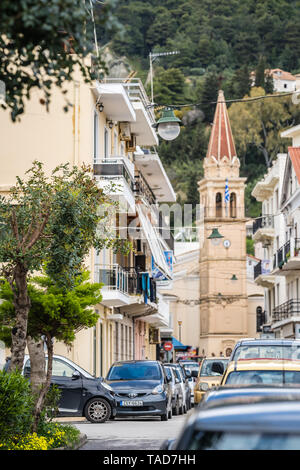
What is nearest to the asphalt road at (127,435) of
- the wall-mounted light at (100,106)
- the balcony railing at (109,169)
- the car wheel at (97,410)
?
the car wheel at (97,410)

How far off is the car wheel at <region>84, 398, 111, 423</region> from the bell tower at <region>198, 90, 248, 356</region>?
2949 inches

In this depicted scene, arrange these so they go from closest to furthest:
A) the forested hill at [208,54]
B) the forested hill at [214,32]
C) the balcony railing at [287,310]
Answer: the balcony railing at [287,310] < the forested hill at [208,54] < the forested hill at [214,32]

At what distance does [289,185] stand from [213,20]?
4363 inches

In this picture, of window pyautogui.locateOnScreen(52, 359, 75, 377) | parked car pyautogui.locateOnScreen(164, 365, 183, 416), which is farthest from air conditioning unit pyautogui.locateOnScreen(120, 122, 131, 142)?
window pyautogui.locateOnScreen(52, 359, 75, 377)

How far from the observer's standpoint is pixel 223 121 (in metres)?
101

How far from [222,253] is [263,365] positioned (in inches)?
3423

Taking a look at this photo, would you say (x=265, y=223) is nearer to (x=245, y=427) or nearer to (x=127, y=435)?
(x=127, y=435)

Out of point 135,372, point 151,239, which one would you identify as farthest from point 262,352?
point 151,239

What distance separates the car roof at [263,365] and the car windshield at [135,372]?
473 inches

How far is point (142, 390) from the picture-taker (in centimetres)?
2597

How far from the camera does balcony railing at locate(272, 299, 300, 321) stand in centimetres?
5753

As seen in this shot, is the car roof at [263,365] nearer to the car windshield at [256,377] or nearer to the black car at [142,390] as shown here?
the car windshield at [256,377]

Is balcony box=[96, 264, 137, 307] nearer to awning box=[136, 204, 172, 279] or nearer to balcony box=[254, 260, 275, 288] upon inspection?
awning box=[136, 204, 172, 279]

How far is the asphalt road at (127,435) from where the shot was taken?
16344 mm
